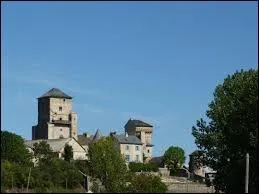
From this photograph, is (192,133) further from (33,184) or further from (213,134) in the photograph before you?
(33,184)

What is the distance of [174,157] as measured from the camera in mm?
144750

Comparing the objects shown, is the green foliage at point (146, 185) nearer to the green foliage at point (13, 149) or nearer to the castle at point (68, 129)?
the green foliage at point (13, 149)

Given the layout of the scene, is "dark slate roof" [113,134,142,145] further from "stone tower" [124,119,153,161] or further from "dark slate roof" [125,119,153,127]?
"dark slate roof" [125,119,153,127]

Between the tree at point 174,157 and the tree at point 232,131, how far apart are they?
7937cm

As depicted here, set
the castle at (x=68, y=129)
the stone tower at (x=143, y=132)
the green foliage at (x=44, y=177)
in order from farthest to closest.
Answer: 1. the stone tower at (x=143, y=132)
2. the castle at (x=68, y=129)
3. the green foliage at (x=44, y=177)

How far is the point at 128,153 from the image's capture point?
153875 millimetres

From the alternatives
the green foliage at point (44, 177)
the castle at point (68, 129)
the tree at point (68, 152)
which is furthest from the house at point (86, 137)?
the green foliage at point (44, 177)

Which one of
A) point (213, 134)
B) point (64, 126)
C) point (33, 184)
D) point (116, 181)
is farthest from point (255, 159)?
point (64, 126)

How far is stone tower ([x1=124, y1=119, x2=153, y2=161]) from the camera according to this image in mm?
168875

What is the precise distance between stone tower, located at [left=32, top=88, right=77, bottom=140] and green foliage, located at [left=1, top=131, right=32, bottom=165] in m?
71.4

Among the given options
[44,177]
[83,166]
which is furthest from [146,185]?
[83,166]

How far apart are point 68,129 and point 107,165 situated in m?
84.8

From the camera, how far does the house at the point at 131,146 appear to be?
153 m

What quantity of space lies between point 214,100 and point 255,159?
46.9ft
